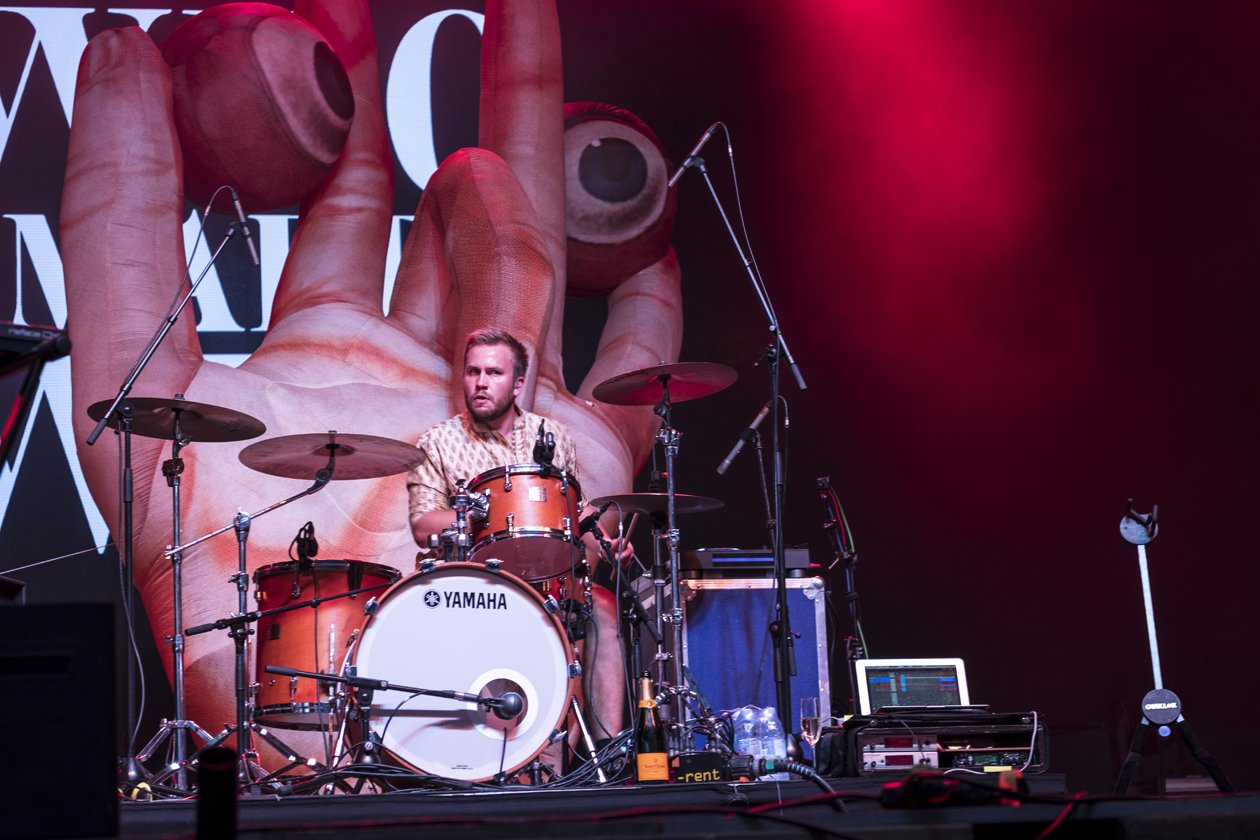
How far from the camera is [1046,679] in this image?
6.16m

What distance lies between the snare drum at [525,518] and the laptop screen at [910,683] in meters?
1.42

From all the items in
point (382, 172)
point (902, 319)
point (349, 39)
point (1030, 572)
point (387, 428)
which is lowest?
point (1030, 572)

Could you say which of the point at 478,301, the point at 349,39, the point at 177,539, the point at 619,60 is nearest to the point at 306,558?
the point at 177,539

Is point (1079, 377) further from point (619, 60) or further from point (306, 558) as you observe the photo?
point (306, 558)

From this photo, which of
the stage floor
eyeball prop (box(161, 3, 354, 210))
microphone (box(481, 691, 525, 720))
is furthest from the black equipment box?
eyeball prop (box(161, 3, 354, 210))

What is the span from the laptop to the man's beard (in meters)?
1.70

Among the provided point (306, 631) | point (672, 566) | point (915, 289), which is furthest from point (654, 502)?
point (915, 289)

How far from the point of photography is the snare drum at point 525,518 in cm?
419

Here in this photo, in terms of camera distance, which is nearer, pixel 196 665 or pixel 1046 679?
pixel 196 665

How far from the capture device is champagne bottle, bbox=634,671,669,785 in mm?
3441

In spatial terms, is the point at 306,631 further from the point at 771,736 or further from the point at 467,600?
the point at 771,736

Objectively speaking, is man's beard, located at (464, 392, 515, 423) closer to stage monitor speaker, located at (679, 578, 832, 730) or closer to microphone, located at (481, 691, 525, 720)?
stage monitor speaker, located at (679, 578, 832, 730)

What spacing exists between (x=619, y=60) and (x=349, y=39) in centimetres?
136

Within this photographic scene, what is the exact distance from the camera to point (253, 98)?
5598 millimetres
